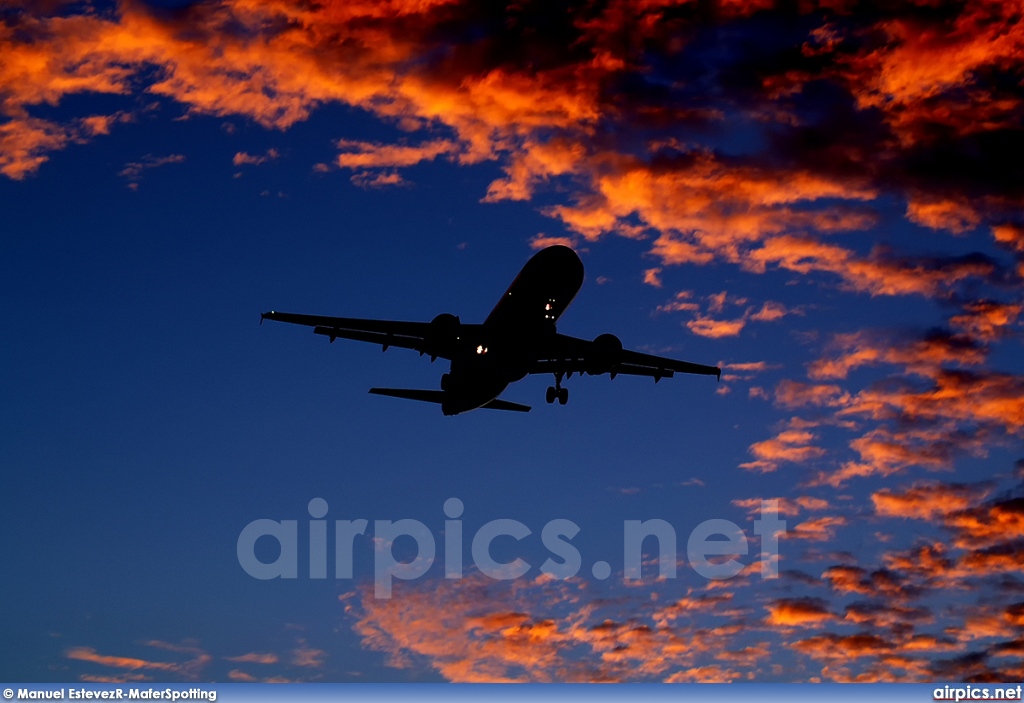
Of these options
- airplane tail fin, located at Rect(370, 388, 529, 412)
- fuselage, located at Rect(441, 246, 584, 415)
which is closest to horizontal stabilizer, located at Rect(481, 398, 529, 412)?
airplane tail fin, located at Rect(370, 388, 529, 412)

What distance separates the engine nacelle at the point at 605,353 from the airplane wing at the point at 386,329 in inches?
276

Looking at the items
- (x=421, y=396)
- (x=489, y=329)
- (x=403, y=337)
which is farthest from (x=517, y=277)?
(x=421, y=396)

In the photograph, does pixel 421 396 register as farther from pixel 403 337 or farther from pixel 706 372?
pixel 706 372

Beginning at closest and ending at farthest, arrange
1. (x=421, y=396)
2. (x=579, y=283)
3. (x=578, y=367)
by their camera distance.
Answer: (x=579, y=283) < (x=578, y=367) < (x=421, y=396)

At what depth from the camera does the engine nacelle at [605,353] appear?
7506 cm

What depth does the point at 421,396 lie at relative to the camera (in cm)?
8188

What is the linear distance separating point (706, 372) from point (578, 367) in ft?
32.3

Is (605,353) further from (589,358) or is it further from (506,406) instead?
(506,406)

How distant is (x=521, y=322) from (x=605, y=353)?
626 cm

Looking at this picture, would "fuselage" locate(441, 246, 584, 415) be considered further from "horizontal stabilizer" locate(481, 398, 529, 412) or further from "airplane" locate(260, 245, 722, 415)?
"horizontal stabilizer" locate(481, 398, 529, 412)

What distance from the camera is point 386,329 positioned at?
74000mm

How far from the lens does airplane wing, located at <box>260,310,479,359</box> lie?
72500mm

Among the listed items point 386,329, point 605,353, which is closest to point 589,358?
point 605,353

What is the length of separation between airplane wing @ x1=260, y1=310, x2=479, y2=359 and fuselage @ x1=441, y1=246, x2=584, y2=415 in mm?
1202
